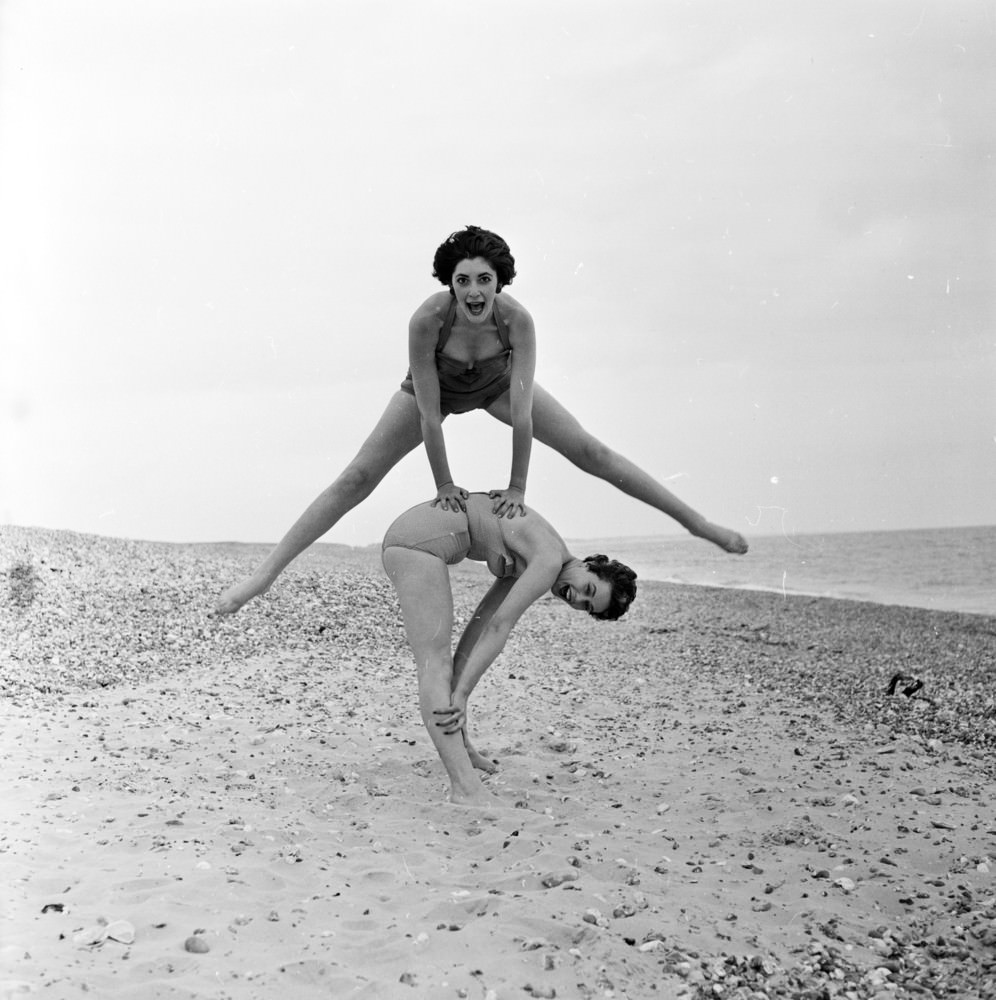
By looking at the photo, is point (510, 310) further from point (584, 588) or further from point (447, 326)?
point (584, 588)

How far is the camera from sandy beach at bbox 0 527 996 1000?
12.1ft

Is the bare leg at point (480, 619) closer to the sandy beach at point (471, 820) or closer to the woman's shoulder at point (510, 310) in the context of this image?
the sandy beach at point (471, 820)

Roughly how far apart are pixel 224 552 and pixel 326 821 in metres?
11.1

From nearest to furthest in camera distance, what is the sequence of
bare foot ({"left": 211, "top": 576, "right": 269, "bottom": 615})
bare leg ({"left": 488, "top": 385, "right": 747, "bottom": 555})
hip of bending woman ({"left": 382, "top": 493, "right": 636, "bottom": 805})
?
hip of bending woman ({"left": 382, "top": 493, "right": 636, "bottom": 805})
bare leg ({"left": 488, "top": 385, "right": 747, "bottom": 555})
bare foot ({"left": 211, "top": 576, "right": 269, "bottom": 615})

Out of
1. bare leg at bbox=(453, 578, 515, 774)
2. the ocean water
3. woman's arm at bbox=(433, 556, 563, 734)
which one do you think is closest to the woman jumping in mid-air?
woman's arm at bbox=(433, 556, 563, 734)

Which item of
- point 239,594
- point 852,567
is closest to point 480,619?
point 239,594

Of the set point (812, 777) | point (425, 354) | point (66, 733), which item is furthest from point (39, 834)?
point (812, 777)

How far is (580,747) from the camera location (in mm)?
6941

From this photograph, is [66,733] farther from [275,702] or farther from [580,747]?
[580,747]

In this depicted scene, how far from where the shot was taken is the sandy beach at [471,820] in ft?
12.1

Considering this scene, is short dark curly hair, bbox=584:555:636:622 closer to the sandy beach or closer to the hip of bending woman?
the hip of bending woman

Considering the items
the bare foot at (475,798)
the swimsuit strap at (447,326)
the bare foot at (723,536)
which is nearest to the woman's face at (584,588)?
the bare foot at (723,536)

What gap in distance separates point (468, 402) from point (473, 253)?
0.87 metres

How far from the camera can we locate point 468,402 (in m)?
5.91
